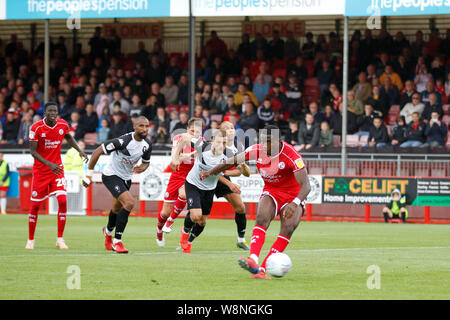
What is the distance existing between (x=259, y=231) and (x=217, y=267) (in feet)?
3.77

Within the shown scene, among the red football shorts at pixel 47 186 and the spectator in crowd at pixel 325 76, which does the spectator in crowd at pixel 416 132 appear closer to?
the spectator in crowd at pixel 325 76

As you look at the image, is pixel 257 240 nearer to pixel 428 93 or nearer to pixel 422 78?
pixel 428 93

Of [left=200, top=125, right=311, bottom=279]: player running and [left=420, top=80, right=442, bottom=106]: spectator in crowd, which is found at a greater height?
[left=420, top=80, right=442, bottom=106]: spectator in crowd

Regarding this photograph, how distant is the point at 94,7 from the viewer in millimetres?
27531

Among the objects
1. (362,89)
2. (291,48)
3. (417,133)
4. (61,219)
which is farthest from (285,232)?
(291,48)

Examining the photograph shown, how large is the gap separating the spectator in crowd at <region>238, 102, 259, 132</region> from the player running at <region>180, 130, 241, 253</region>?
12.3 m

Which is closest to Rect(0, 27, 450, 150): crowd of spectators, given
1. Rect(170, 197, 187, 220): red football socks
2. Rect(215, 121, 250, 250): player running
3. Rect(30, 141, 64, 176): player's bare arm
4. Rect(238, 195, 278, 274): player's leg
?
Rect(170, 197, 187, 220): red football socks

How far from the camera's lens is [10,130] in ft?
97.5

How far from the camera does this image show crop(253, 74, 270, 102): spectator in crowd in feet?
96.1

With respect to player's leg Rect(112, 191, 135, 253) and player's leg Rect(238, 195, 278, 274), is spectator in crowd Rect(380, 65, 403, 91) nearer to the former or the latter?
player's leg Rect(112, 191, 135, 253)

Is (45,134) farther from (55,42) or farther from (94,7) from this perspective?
(55,42)

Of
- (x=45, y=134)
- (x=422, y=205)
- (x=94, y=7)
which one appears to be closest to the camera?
(x=45, y=134)
